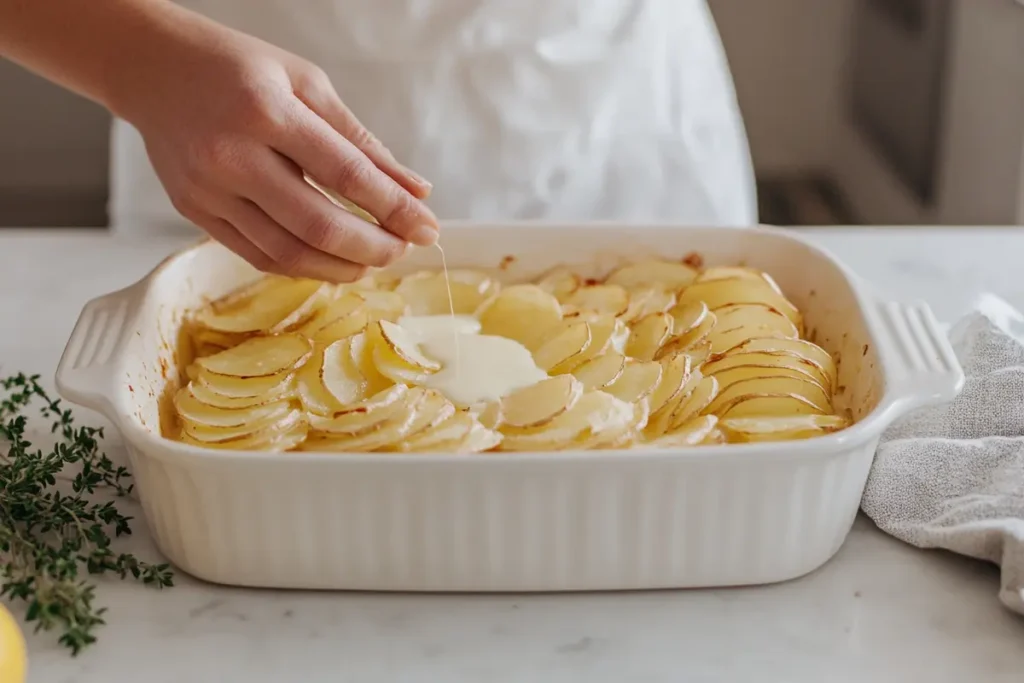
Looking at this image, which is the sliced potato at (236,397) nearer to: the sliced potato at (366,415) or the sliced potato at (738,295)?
the sliced potato at (366,415)

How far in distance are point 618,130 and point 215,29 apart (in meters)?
0.76

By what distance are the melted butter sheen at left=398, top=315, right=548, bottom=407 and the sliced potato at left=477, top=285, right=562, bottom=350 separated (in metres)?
0.02

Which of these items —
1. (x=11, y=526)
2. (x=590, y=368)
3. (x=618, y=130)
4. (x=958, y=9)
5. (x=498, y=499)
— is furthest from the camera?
(x=958, y=9)

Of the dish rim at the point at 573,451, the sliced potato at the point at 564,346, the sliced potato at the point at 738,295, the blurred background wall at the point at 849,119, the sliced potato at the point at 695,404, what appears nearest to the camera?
the dish rim at the point at 573,451

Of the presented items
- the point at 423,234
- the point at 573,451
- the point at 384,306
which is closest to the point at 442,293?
the point at 384,306

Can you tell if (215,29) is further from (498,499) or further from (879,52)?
(879,52)

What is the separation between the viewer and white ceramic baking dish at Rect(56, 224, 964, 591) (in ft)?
3.50

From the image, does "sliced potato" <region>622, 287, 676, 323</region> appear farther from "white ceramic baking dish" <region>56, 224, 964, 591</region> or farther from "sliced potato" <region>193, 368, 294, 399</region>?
"sliced potato" <region>193, 368, 294, 399</region>

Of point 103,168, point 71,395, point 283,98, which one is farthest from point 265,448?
point 103,168

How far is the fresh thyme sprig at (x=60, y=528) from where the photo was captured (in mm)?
1074

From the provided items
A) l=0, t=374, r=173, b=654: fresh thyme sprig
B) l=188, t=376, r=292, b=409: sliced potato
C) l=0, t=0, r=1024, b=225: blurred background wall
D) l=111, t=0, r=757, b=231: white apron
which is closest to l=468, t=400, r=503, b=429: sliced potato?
l=188, t=376, r=292, b=409: sliced potato

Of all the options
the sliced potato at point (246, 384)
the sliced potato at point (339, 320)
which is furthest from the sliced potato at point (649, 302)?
the sliced potato at point (246, 384)

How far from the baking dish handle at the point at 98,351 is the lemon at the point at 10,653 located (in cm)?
26

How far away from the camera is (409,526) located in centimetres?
111
